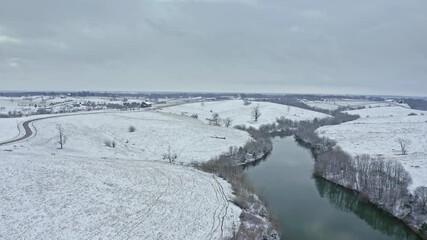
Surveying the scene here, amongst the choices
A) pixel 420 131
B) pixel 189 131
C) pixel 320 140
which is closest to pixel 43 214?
pixel 189 131

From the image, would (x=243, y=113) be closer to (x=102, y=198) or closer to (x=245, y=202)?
(x=245, y=202)

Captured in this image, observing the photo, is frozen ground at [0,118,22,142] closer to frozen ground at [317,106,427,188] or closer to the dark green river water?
the dark green river water

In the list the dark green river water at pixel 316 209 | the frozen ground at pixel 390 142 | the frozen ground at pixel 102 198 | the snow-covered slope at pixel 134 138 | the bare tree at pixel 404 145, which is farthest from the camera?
the bare tree at pixel 404 145

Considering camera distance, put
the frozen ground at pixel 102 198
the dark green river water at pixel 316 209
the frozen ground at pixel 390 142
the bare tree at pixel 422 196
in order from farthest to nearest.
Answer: the frozen ground at pixel 390 142
the bare tree at pixel 422 196
the dark green river water at pixel 316 209
the frozen ground at pixel 102 198

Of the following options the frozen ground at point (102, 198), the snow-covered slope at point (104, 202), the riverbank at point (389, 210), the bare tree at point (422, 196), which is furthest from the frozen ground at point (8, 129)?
the bare tree at point (422, 196)

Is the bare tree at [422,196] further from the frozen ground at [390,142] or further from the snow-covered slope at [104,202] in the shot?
the snow-covered slope at [104,202]

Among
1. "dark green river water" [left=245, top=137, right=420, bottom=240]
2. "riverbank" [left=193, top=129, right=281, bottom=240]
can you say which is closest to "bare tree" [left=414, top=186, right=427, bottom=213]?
"dark green river water" [left=245, top=137, right=420, bottom=240]

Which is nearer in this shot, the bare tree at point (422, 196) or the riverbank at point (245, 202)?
the riverbank at point (245, 202)

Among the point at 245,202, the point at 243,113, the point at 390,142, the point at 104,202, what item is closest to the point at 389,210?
the point at 245,202
